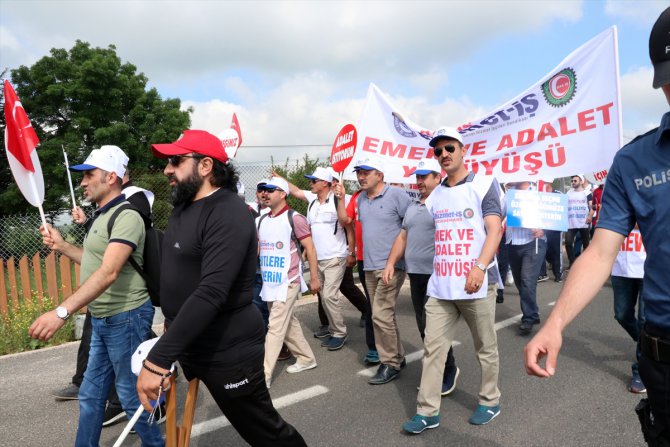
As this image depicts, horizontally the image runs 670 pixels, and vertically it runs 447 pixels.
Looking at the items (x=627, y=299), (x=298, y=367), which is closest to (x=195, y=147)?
(x=298, y=367)

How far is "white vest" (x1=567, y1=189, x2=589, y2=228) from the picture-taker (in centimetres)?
1130

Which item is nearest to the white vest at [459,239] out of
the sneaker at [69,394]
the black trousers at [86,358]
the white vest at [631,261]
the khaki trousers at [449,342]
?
the khaki trousers at [449,342]

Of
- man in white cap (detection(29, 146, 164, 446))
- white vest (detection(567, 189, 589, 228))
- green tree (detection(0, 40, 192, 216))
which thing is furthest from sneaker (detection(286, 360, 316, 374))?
green tree (detection(0, 40, 192, 216))

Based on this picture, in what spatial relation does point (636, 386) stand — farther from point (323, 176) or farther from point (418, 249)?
point (323, 176)

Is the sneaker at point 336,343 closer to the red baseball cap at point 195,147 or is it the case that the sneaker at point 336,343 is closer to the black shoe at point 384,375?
the black shoe at point 384,375

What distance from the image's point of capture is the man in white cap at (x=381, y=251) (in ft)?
15.4

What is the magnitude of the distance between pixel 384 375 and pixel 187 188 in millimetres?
2849

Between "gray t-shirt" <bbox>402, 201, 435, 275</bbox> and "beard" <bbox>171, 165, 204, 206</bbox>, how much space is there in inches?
94.7

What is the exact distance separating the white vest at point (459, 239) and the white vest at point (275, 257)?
5.45ft

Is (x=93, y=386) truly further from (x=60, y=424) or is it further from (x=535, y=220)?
(x=535, y=220)

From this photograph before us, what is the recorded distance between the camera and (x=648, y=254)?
1.75 meters

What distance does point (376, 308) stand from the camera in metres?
4.78

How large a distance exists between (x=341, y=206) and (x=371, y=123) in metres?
1.77

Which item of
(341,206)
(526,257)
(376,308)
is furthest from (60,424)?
(526,257)
